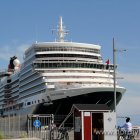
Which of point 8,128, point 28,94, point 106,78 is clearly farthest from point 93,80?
point 8,128

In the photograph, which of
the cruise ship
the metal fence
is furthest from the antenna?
the metal fence

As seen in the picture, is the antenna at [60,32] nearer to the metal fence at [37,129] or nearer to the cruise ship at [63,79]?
the cruise ship at [63,79]

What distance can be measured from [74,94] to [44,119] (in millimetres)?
31923

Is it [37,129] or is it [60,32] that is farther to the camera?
[60,32]

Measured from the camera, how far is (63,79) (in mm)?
66250

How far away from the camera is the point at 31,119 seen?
28875mm

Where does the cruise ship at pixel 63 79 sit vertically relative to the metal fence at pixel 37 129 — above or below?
above

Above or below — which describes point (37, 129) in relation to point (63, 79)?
below

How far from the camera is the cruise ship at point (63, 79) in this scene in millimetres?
62938

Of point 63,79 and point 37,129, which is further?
point 63,79

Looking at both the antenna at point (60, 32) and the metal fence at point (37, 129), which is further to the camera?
the antenna at point (60, 32)

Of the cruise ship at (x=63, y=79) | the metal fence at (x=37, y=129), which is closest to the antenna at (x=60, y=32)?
the cruise ship at (x=63, y=79)

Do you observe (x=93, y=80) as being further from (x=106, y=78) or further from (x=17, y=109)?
(x=17, y=109)

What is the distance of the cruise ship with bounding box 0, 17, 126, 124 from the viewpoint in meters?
62.9
